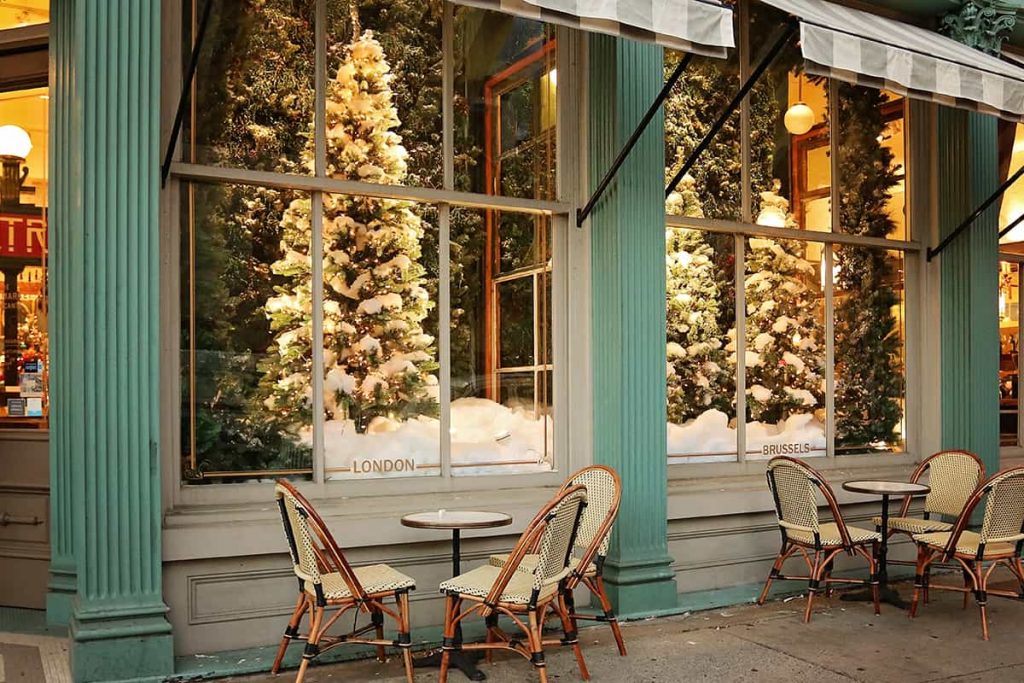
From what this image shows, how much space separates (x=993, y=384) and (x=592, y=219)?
4469 millimetres

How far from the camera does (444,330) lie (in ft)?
22.3

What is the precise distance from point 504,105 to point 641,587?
362cm

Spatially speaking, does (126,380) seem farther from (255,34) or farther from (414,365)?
(255,34)

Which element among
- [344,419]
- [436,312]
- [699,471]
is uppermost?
[436,312]

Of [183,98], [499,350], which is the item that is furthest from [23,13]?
[499,350]

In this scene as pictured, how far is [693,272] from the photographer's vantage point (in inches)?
310

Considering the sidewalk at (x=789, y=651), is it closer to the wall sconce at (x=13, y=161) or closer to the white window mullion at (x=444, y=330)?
the white window mullion at (x=444, y=330)

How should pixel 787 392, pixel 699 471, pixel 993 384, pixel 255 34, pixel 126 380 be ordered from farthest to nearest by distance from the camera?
pixel 993 384
pixel 787 392
pixel 699 471
pixel 255 34
pixel 126 380

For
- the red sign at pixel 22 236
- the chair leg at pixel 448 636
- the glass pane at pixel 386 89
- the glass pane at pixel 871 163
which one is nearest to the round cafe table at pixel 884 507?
the glass pane at pixel 871 163

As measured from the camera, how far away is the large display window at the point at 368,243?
20.0ft

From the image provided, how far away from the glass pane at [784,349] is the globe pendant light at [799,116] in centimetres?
101

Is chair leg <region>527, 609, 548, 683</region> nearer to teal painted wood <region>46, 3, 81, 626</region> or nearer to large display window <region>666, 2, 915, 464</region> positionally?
large display window <region>666, 2, 915, 464</region>

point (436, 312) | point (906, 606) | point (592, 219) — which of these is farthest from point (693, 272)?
point (906, 606)

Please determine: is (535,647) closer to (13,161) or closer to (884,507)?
(884,507)
